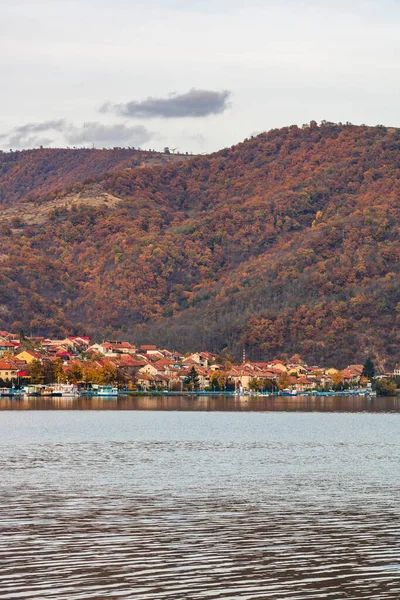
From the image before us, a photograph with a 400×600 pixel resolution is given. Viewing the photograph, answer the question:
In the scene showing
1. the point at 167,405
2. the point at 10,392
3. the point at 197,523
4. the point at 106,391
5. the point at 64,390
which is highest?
the point at 64,390

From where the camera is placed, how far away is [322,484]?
36.7 metres

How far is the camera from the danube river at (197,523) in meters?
20.0

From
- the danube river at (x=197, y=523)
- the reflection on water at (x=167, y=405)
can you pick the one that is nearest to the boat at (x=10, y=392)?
the reflection on water at (x=167, y=405)

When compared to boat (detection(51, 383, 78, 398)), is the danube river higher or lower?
lower

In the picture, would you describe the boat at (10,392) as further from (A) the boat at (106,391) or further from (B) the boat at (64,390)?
(A) the boat at (106,391)

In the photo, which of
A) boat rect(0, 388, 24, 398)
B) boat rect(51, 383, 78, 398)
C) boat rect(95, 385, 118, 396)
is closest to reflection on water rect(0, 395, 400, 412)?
boat rect(51, 383, 78, 398)

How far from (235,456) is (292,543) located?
82.9 feet

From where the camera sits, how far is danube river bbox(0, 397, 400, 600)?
65.6 ft

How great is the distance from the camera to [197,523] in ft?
88.5

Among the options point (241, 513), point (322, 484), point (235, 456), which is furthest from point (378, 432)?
point (241, 513)

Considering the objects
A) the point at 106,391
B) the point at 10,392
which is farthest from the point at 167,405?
the point at 10,392

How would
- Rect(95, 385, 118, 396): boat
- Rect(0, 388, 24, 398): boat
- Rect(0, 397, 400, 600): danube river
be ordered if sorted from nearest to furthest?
1. Rect(0, 397, 400, 600): danube river
2. Rect(0, 388, 24, 398): boat
3. Rect(95, 385, 118, 396): boat

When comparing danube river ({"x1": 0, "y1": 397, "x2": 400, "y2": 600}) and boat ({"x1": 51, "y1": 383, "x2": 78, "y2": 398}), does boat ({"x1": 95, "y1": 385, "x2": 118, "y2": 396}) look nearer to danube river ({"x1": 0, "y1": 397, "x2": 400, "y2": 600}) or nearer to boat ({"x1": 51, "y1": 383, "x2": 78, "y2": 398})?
boat ({"x1": 51, "y1": 383, "x2": 78, "y2": 398})

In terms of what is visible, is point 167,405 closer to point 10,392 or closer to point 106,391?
point 106,391
